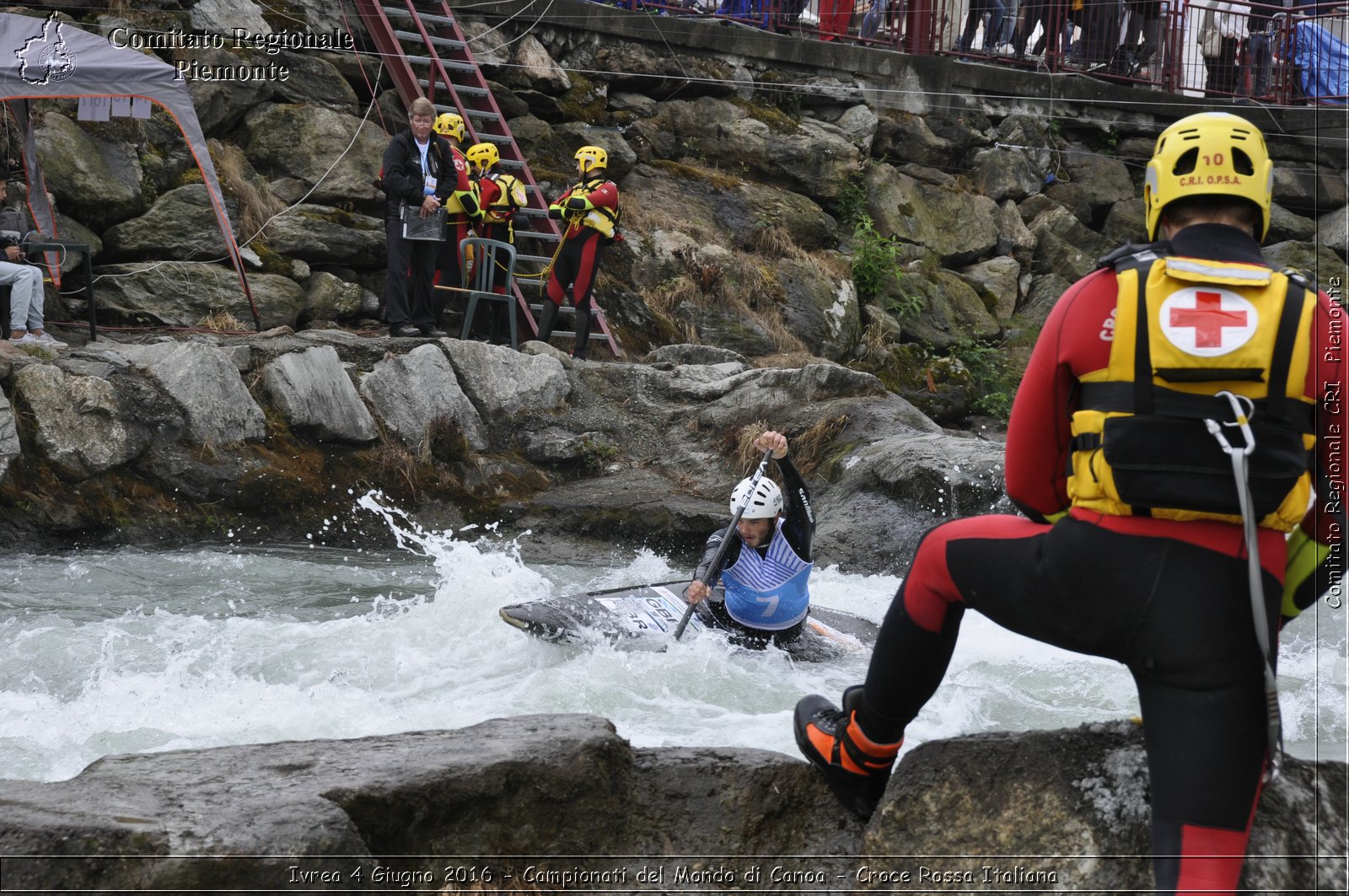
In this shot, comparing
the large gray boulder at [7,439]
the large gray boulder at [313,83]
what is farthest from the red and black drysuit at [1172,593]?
the large gray boulder at [313,83]

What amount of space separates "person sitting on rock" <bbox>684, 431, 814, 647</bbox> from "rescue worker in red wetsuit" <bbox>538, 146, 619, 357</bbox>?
506 cm

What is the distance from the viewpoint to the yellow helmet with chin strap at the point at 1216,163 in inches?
86.5

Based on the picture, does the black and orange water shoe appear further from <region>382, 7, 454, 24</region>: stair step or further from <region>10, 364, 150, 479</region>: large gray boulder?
<region>382, 7, 454, 24</region>: stair step

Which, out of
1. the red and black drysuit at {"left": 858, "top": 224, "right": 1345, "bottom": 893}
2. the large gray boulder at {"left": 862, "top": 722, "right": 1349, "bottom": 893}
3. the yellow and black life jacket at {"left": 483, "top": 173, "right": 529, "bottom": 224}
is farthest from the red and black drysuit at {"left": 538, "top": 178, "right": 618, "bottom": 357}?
the red and black drysuit at {"left": 858, "top": 224, "right": 1345, "bottom": 893}

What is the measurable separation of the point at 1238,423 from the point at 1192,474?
0.11 metres

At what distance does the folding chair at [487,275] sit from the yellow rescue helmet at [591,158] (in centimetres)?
96

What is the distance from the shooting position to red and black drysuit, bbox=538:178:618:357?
1080cm

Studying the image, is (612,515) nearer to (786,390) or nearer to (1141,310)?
(786,390)

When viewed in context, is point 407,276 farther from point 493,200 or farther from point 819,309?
point 819,309

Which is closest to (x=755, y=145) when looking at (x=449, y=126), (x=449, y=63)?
(x=449, y=63)

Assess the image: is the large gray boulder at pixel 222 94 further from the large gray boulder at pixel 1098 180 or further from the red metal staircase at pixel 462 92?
the large gray boulder at pixel 1098 180

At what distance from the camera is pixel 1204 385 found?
82.3 inches

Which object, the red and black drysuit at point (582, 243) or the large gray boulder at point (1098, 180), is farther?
the large gray boulder at point (1098, 180)

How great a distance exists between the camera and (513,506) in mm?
9406
